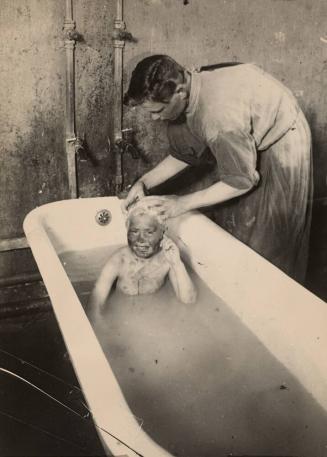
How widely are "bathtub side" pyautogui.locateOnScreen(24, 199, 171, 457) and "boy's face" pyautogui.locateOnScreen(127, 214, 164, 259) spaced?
271 mm

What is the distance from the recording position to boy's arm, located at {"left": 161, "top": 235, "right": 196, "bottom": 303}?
154 cm

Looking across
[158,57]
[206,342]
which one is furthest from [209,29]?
[206,342]

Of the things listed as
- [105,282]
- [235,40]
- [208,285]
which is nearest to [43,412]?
[105,282]

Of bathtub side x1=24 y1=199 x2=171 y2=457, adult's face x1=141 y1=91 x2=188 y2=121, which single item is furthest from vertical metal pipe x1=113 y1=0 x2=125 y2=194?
bathtub side x1=24 y1=199 x2=171 y2=457

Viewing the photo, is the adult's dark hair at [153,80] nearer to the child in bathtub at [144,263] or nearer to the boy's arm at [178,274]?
the child in bathtub at [144,263]

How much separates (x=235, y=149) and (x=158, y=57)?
35cm

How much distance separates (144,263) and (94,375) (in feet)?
2.28

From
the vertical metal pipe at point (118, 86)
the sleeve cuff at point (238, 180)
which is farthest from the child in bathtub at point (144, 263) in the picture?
the vertical metal pipe at point (118, 86)

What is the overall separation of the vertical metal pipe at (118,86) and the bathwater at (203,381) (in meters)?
0.49

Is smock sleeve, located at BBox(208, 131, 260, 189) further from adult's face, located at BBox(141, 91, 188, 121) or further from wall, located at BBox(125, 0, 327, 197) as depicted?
wall, located at BBox(125, 0, 327, 197)

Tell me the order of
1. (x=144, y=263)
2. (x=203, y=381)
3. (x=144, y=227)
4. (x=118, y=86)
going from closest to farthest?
1. (x=203, y=381)
2. (x=144, y=227)
3. (x=144, y=263)
4. (x=118, y=86)

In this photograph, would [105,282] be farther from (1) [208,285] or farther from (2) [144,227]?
(1) [208,285]

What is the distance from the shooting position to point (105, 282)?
1.53 metres

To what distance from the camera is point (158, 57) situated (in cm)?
132
